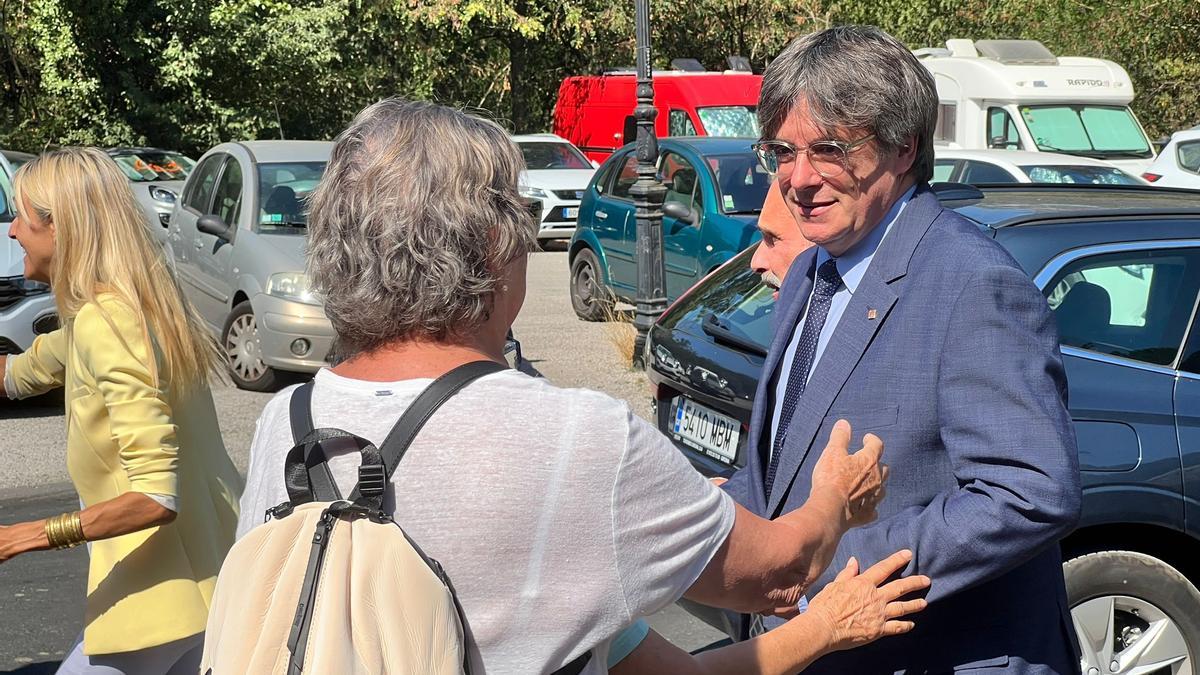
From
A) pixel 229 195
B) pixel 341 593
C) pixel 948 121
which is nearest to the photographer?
pixel 341 593

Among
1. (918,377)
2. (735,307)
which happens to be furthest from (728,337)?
(918,377)

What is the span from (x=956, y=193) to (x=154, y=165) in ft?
60.2

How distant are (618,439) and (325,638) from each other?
428 millimetres

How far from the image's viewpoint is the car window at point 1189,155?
16875 mm

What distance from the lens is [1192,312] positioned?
4.32 meters

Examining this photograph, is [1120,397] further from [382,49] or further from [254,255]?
[382,49]

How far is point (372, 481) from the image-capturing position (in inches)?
65.5

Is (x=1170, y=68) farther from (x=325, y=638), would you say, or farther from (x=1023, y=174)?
(x=325, y=638)

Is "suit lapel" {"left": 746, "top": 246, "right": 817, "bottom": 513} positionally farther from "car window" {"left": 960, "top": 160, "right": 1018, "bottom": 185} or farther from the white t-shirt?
"car window" {"left": 960, "top": 160, "right": 1018, "bottom": 185}

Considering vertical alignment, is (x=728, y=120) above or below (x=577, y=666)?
below

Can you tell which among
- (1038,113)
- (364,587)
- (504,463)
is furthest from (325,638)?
(1038,113)

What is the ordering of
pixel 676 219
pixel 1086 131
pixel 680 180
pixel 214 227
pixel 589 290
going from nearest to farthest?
pixel 214 227 < pixel 676 219 < pixel 680 180 < pixel 589 290 < pixel 1086 131

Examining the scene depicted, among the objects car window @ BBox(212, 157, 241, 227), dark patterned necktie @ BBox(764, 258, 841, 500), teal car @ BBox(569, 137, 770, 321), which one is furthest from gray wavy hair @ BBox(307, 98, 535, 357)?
car window @ BBox(212, 157, 241, 227)

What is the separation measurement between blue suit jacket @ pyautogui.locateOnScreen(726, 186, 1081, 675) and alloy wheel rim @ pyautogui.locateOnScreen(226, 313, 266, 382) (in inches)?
316
